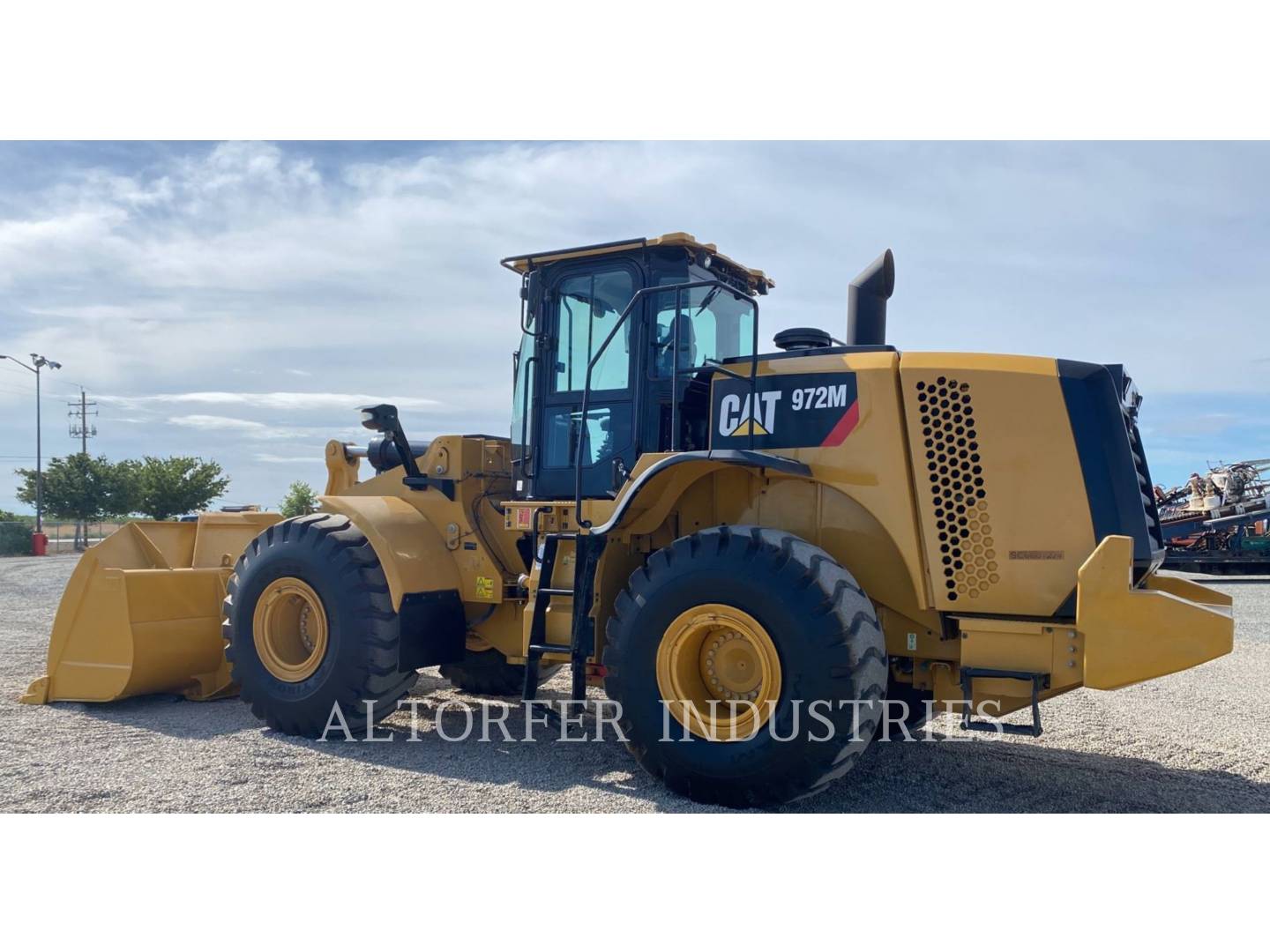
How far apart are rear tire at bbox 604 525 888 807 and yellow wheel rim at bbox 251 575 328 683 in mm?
2596

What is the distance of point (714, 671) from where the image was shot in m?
5.82

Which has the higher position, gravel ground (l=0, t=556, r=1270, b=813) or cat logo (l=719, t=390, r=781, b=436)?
cat logo (l=719, t=390, r=781, b=436)

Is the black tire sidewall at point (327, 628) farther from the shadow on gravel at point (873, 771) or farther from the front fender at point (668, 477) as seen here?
the front fender at point (668, 477)

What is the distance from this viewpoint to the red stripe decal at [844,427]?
19.4ft

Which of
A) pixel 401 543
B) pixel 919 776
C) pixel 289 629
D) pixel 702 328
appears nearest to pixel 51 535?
pixel 289 629

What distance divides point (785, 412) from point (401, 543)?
9.75 feet

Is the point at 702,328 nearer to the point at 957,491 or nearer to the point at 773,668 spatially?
the point at 957,491

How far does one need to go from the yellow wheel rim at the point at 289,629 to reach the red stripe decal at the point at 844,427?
3.79 meters

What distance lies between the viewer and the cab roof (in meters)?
6.90

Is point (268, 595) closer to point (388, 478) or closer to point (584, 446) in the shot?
point (388, 478)

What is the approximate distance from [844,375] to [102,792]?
4811mm

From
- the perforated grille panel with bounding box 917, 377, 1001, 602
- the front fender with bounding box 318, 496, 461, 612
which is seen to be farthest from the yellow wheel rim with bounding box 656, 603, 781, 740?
the front fender with bounding box 318, 496, 461, 612

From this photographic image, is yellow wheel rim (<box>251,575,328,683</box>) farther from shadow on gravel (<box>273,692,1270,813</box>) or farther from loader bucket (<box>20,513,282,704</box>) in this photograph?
loader bucket (<box>20,513,282,704</box>)

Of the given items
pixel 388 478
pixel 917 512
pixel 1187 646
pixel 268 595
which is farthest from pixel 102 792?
pixel 1187 646
